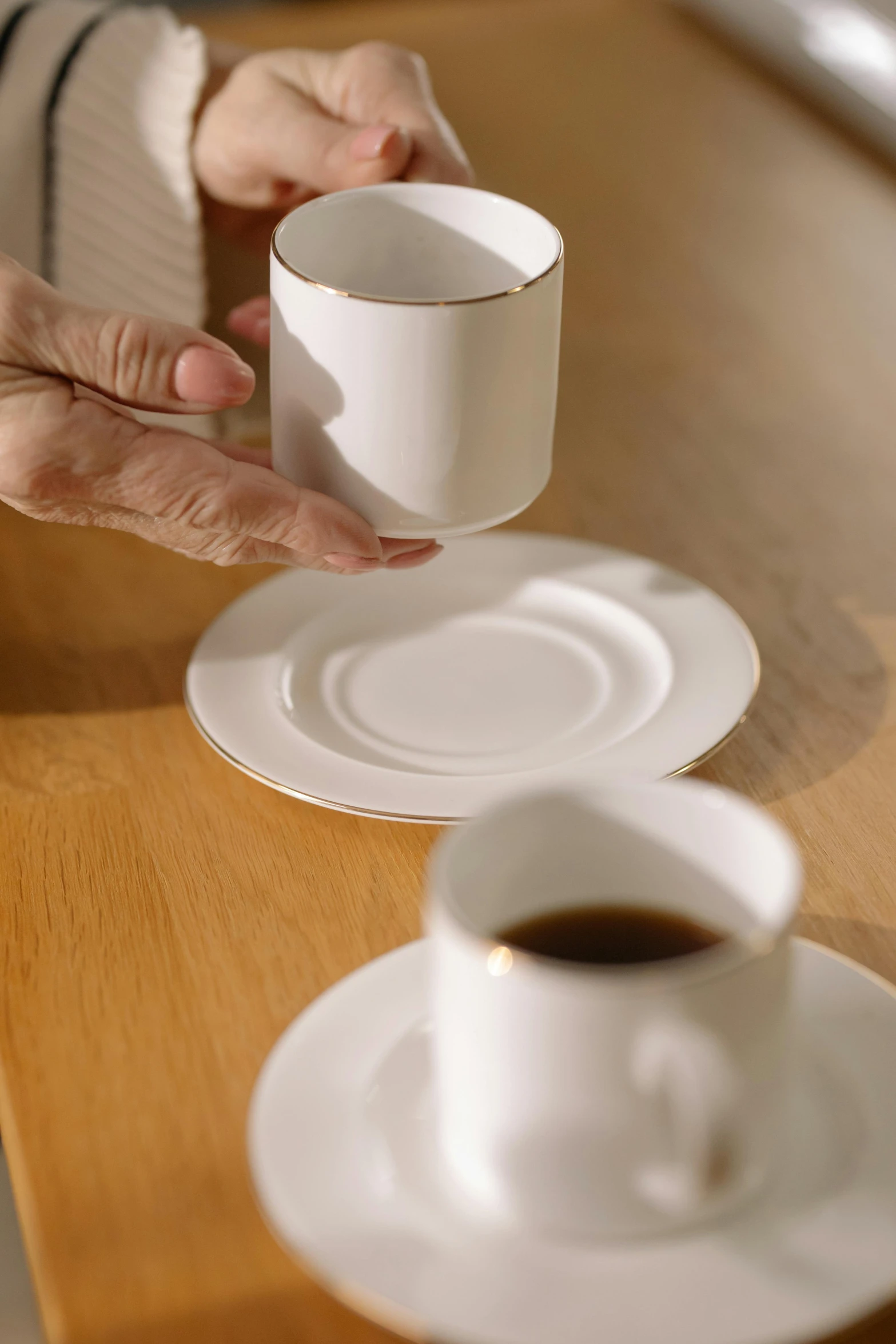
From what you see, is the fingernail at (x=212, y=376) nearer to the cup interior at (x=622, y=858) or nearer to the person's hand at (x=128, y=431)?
the person's hand at (x=128, y=431)

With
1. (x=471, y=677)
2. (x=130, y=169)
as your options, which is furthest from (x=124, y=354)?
(x=130, y=169)

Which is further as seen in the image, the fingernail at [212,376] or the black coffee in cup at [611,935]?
the fingernail at [212,376]

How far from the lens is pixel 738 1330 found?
41 centimetres

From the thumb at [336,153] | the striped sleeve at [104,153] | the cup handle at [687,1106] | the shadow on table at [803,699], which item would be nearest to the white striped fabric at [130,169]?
the striped sleeve at [104,153]

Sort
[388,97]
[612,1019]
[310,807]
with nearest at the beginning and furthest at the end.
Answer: [612,1019]
[310,807]
[388,97]

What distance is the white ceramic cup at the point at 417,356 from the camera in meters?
0.63

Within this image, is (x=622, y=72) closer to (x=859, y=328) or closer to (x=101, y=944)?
(x=859, y=328)

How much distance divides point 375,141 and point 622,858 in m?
0.60

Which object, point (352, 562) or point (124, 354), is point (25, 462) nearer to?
point (124, 354)

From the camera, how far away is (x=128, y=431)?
691mm

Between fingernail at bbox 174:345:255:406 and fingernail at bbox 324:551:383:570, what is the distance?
4.3 inches

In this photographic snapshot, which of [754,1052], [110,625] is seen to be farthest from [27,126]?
[754,1052]

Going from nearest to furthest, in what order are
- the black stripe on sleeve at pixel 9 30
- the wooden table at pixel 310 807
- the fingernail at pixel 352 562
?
the wooden table at pixel 310 807 < the fingernail at pixel 352 562 < the black stripe on sleeve at pixel 9 30

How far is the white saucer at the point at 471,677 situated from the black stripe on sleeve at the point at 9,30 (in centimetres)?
50
